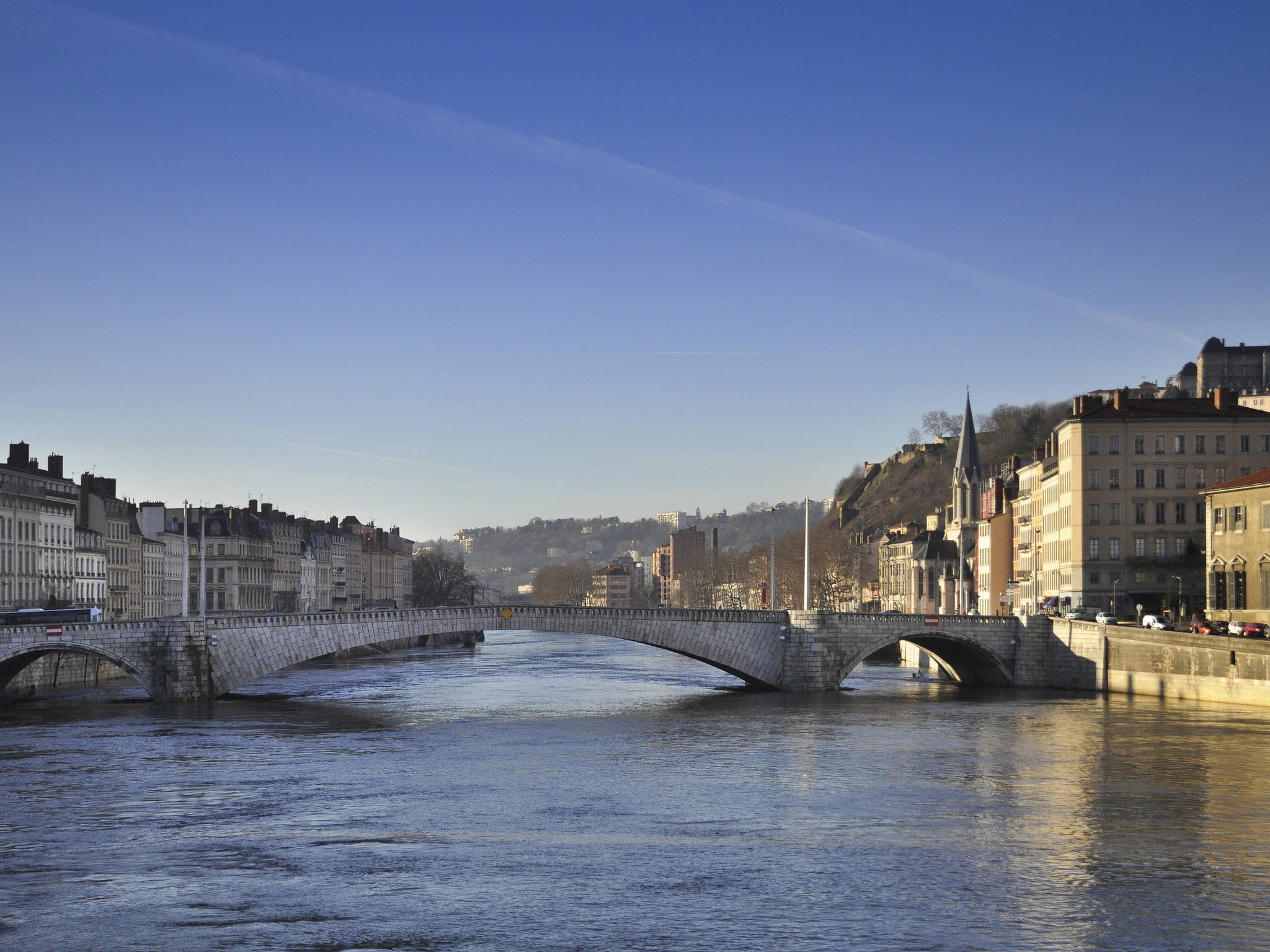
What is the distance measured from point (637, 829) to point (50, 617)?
4097 cm

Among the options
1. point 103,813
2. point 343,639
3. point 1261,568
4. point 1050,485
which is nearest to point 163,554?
point 343,639

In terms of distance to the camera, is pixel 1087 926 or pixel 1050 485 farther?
pixel 1050 485

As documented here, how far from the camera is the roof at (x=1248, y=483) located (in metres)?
62.2

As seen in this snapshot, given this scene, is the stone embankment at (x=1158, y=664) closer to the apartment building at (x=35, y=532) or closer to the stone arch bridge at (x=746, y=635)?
the stone arch bridge at (x=746, y=635)

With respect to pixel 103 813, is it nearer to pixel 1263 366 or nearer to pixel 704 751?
pixel 704 751

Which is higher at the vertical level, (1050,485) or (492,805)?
(1050,485)

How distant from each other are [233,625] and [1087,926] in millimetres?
43146

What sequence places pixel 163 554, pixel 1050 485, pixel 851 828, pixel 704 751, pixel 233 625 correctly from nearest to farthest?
pixel 851 828 < pixel 704 751 < pixel 233 625 < pixel 1050 485 < pixel 163 554

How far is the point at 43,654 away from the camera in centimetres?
6334

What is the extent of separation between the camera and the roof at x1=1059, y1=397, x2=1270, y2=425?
75.4 m

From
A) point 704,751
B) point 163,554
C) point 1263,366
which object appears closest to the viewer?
point 704,751

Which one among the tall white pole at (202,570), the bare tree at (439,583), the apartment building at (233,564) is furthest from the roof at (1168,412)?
the bare tree at (439,583)

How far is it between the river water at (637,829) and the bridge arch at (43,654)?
2140mm

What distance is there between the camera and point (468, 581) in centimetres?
18800
